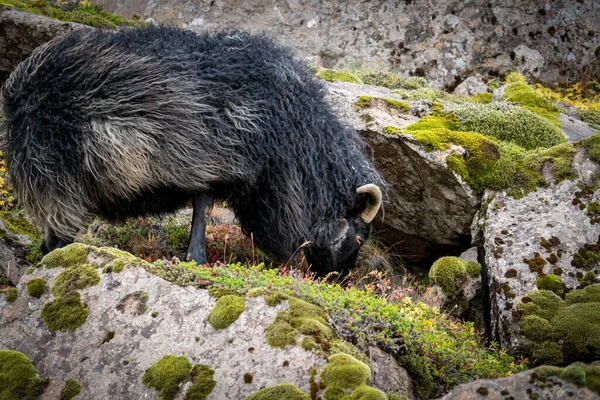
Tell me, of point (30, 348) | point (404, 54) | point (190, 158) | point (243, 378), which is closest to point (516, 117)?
point (404, 54)

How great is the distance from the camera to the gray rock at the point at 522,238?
269 inches

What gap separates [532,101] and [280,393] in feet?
27.5

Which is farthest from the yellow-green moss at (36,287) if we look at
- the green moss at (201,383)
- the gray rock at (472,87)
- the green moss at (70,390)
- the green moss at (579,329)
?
the gray rock at (472,87)

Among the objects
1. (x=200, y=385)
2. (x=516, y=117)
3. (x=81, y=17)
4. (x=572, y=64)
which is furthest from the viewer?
(x=572, y=64)

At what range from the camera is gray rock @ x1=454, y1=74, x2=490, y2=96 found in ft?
41.0

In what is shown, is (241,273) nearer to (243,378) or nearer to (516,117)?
(243,378)

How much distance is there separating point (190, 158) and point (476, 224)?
389 cm

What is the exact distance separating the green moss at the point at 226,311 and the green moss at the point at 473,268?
378cm

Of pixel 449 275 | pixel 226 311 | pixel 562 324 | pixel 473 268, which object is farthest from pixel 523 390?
pixel 473 268

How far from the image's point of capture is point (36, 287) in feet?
16.3

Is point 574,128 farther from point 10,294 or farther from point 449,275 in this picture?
point 10,294

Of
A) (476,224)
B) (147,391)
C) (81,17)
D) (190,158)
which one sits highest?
(81,17)

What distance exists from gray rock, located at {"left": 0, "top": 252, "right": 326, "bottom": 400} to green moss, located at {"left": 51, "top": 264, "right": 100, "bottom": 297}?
0.05 meters

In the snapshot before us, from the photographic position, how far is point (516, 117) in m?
9.52
